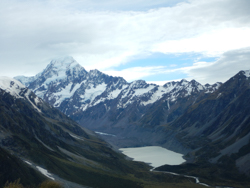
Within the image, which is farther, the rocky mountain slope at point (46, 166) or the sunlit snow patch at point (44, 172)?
the sunlit snow patch at point (44, 172)

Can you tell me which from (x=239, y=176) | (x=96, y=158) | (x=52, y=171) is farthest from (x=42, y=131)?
(x=239, y=176)

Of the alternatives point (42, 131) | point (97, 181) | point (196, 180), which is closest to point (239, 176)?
point (196, 180)

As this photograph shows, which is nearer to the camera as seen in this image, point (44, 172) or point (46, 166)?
point (44, 172)

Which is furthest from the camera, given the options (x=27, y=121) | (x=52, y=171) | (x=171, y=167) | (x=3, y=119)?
(x=171, y=167)

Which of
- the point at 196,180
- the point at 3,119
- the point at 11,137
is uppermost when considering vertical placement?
the point at 3,119

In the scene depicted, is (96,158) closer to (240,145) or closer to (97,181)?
(97,181)

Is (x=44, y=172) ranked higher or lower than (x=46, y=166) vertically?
lower

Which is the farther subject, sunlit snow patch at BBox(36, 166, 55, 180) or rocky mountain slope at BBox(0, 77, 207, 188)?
sunlit snow patch at BBox(36, 166, 55, 180)

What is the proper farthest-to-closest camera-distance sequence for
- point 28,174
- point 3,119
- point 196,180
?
point 196,180
point 3,119
point 28,174

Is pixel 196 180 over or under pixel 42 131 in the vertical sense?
under

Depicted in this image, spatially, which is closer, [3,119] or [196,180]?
[3,119]
